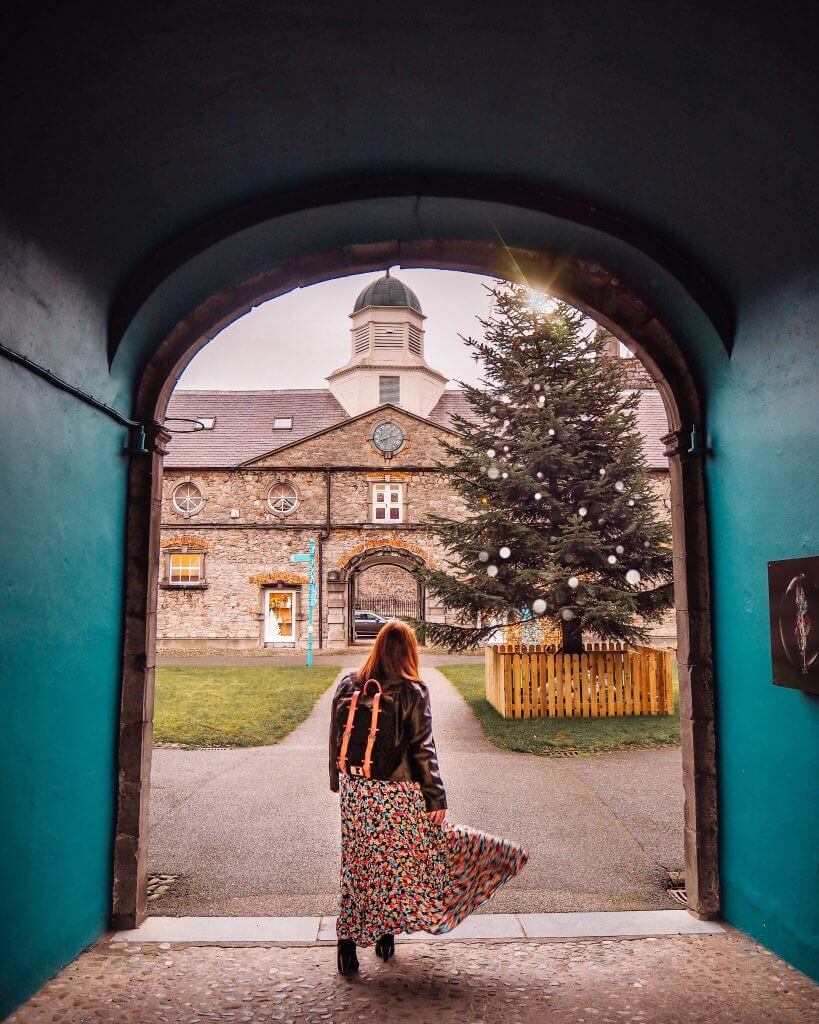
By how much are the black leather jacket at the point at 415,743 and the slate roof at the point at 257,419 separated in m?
23.1

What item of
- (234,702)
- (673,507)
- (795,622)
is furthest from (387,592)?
(795,622)

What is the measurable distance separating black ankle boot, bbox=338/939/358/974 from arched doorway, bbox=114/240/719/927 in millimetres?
1481

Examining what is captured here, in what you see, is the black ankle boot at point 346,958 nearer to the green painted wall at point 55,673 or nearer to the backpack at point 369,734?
the backpack at point 369,734

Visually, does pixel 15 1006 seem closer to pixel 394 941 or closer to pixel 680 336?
pixel 394 941

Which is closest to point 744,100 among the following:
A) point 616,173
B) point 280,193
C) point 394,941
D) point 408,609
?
point 616,173

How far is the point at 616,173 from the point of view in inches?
162

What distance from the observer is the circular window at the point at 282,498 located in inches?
1036

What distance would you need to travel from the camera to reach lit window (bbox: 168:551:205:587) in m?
26.0

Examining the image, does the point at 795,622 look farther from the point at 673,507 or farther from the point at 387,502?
the point at 387,502

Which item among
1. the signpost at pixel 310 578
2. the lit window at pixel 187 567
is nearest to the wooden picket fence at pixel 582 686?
the signpost at pixel 310 578

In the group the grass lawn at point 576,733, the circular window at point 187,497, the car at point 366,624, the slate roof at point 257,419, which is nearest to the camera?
the grass lawn at point 576,733

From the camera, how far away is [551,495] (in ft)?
40.1

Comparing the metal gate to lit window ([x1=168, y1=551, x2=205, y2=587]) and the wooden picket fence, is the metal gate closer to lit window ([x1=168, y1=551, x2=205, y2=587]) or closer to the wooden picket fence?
lit window ([x1=168, y1=551, x2=205, y2=587])

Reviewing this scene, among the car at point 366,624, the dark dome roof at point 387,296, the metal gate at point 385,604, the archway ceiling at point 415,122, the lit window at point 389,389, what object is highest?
the dark dome roof at point 387,296
